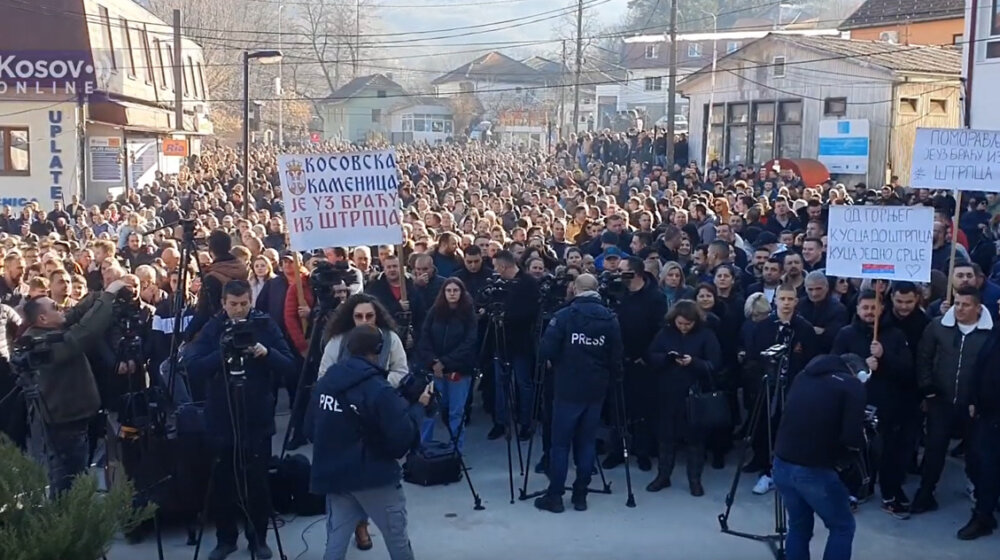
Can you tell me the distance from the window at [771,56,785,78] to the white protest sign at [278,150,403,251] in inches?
977

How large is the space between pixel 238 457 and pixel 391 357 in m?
1.19

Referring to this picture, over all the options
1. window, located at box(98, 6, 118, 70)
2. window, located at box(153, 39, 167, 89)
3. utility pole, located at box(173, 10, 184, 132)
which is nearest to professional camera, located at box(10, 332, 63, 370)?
window, located at box(98, 6, 118, 70)

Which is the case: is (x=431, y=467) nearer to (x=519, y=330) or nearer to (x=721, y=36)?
(x=519, y=330)

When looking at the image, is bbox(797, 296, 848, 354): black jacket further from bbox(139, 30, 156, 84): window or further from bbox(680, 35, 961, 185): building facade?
bbox(139, 30, 156, 84): window

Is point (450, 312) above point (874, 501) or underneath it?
above

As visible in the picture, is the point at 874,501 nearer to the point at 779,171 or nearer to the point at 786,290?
the point at 786,290

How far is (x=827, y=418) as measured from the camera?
5.97m

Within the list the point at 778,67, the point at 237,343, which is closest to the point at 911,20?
the point at 778,67

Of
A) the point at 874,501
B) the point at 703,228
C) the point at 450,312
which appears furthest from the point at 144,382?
the point at 703,228

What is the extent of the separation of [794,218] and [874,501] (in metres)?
6.59

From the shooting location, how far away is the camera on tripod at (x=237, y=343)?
6438 millimetres

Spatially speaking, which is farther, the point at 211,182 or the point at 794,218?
the point at 211,182

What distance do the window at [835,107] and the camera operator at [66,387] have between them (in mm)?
25307

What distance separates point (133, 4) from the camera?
3472cm
